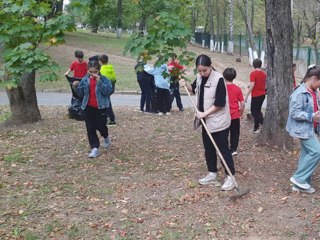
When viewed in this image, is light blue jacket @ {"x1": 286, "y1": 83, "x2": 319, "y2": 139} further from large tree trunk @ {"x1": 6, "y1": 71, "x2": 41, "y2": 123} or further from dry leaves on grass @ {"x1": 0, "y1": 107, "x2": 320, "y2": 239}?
large tree trunk @ {"x1": 6, "y1": 71, "x2": 41, "y2": 123}

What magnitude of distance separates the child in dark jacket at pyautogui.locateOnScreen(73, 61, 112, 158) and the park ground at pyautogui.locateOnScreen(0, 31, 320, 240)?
0.50 m

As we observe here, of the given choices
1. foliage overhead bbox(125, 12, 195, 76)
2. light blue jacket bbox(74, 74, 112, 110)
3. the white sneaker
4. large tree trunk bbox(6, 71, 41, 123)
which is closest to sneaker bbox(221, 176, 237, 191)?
foliage overhead bbox(125, 12, 195, 76)

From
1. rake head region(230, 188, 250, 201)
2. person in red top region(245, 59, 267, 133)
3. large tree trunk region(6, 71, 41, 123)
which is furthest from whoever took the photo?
large tree trunk region(6, 71, 41, 123)

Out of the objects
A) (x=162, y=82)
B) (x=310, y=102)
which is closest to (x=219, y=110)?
(x=310, y=102)

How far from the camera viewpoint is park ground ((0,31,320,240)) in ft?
15.2

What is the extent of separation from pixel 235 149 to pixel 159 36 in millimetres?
2130

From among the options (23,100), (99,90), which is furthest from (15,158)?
(23,100)

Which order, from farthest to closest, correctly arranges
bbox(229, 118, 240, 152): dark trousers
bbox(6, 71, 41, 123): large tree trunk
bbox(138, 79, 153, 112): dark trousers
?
1. bbox(138, 79, 153, 112): dark trousers
2. bbox(6, 71, 41, 123): large tree trunk
3. bbox(229, 118, 240, 152): dark trousers

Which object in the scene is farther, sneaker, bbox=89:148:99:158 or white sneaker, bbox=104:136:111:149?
white sneaker, bbox=104:136:111:149

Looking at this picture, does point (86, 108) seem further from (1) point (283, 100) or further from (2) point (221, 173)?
(1) point (283, 100)

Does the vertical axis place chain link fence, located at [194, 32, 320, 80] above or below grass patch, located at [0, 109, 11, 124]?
above

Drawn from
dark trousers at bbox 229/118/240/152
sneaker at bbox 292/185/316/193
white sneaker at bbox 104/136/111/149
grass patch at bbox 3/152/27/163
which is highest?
dark trousers at bbox 229/118/240/152

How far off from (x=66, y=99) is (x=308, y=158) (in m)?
10.7

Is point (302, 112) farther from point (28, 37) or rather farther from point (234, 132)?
point (28, 37)
